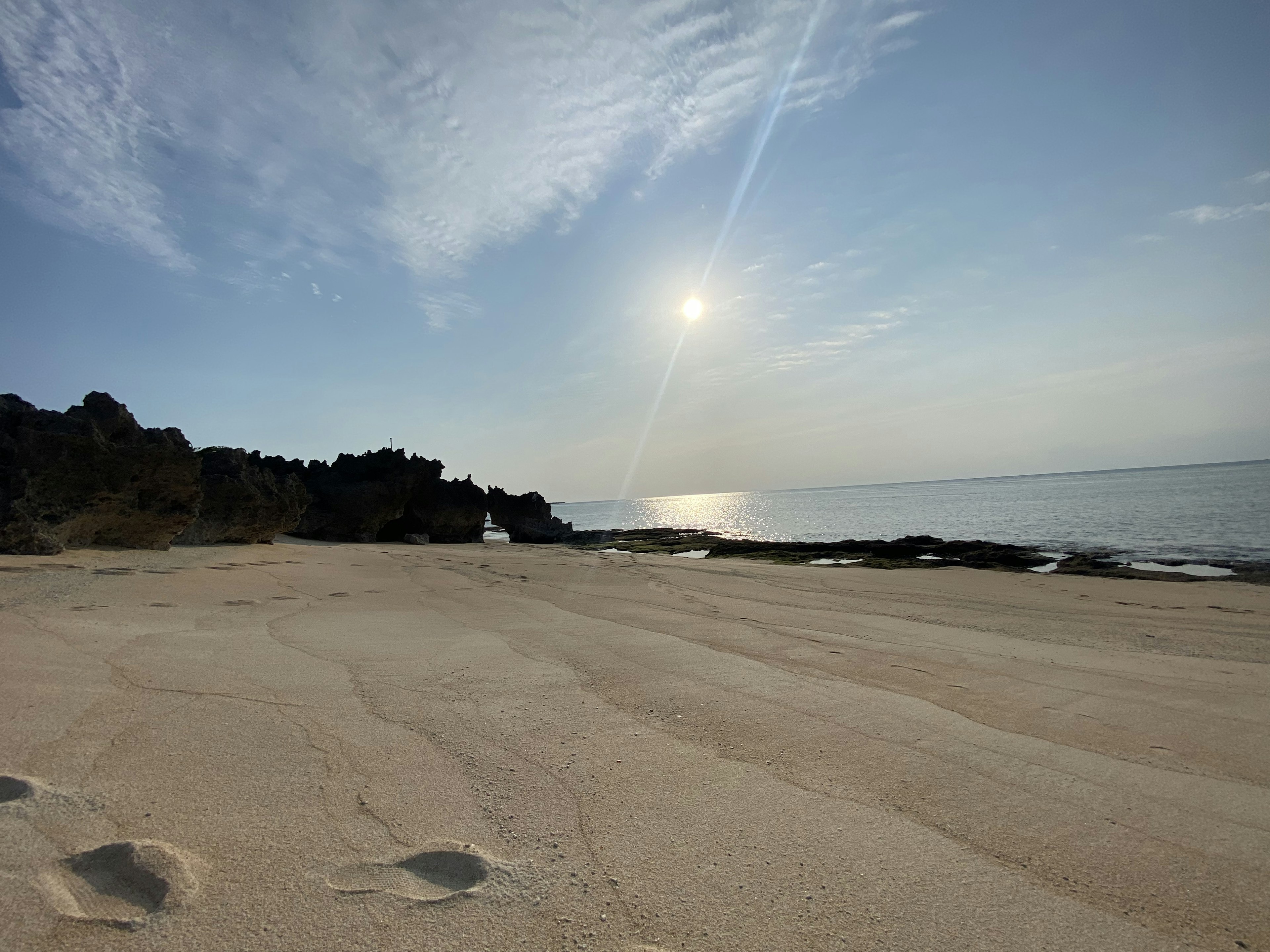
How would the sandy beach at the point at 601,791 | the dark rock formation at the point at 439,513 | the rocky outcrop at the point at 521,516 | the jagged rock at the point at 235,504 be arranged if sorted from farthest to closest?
the rocky outcrop at the point at 521,516 → the dark rock formation at the point at 439,513 → the jagged rock at the point at 235,504 → the sandy beach at the point at 601,791

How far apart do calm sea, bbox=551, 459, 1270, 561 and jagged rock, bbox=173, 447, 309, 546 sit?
29.3 m

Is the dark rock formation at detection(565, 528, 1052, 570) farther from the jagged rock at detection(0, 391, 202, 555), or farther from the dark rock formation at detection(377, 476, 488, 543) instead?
the jagged rock at detection(0, 391, 202, 555)

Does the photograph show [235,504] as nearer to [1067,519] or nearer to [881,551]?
[881,551]

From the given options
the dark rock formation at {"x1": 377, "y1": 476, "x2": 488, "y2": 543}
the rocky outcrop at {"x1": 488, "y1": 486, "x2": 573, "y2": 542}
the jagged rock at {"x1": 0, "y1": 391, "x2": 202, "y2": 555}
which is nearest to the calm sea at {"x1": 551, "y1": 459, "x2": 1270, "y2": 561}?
the rocky outcrop at {"x1": 488, "y1": 486, "x2": 573, "y2": 542}

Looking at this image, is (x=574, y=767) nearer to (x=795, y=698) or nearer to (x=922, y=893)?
(x=922, y=893)

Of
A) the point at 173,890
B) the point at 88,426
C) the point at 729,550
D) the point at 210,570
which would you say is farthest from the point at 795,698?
the point at 729,550

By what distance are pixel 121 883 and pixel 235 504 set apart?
1638cm

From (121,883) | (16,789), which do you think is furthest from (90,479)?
(121,883)

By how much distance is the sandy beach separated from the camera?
202 centimetres

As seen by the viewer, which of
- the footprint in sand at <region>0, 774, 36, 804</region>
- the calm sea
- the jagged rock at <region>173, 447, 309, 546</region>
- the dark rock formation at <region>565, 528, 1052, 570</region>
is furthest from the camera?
the calm sea

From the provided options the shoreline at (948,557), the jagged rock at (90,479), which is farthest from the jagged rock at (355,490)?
the jagged rock at (90,479)

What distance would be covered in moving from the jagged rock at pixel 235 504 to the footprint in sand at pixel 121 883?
14452mm

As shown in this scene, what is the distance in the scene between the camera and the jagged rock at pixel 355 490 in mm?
30688

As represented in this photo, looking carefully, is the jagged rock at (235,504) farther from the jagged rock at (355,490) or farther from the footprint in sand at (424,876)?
the footprint in sand at (424,876)
